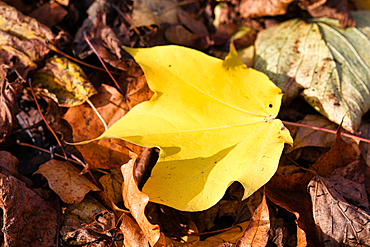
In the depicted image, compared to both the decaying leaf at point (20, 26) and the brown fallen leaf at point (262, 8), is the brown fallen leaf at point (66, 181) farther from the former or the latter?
the brown fallen leaf at point (262, 8)

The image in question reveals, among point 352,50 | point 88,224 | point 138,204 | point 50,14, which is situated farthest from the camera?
point 50,14

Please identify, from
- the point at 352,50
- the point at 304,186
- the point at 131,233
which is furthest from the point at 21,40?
the point at 352,50

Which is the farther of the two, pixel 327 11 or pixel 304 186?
pixel 327 11

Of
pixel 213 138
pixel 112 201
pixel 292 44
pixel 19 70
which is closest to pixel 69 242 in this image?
pixel 112 201

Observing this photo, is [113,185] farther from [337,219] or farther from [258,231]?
[337,219]

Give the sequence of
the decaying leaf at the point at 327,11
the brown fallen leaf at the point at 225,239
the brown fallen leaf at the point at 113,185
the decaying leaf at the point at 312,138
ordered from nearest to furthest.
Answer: the brown fallen leaf at the point at 225,239 → the brown fallen leaf at the point at 113,185 → the decaying leaf at the point at 312,138 → the decaying leaf at the point at 327,11

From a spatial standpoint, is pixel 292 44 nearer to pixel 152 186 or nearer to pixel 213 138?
pixel 213 138

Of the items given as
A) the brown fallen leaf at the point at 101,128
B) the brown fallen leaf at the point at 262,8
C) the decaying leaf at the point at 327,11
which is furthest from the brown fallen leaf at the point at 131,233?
the decaying leaf at the point at 327,11
